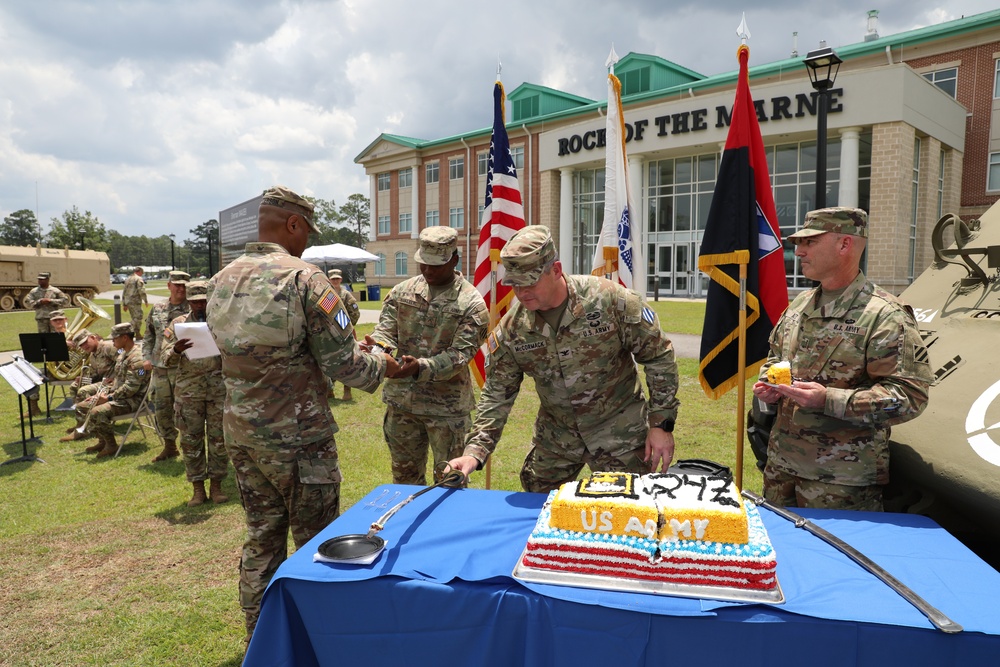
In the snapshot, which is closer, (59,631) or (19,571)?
(59,631)

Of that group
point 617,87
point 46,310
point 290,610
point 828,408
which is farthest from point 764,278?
point 46,310

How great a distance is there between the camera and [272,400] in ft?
9.48

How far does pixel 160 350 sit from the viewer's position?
637 cm

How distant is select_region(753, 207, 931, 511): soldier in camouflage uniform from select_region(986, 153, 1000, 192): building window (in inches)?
1057

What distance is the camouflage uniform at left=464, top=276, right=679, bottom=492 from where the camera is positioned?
3012 millimetres

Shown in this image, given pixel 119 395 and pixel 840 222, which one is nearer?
pixel 840 222

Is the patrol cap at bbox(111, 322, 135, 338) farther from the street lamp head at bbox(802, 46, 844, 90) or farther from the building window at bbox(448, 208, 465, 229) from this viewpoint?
the building window at bbox(448, 208, 465, 229)

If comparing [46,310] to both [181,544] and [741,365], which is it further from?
[741,365]

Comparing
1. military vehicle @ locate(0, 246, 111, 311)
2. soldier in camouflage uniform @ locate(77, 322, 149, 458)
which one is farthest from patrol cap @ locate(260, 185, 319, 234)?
military vehicle @ locate(0, 246, 111, 311)

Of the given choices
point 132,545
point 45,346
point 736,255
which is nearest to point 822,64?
point 736,255

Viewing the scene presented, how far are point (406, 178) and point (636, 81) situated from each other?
17268 mm

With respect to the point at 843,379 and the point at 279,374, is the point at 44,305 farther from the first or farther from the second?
the point at 843,379

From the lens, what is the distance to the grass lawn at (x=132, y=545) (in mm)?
3486

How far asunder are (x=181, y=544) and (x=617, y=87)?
16.6 ft
